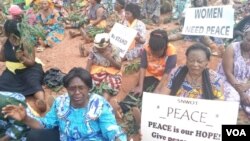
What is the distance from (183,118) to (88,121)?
0.86 meters

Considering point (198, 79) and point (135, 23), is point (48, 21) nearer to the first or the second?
point (135, 23)

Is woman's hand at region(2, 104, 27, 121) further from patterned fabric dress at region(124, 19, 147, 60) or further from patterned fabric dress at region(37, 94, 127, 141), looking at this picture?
patterned fabric dress at region(124, 19, 147, 60)

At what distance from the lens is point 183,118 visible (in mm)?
3648

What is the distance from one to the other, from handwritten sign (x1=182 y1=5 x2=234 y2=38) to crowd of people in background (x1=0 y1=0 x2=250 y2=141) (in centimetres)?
20

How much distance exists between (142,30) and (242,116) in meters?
2.51

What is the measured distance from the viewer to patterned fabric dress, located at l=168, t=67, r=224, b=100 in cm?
408

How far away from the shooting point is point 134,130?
15.3 feet

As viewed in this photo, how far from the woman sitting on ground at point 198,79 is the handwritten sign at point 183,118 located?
52 centimetres

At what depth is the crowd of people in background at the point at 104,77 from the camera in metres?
3.37

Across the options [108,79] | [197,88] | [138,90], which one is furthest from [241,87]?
[108,79]

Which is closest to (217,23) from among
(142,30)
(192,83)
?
(192,83)

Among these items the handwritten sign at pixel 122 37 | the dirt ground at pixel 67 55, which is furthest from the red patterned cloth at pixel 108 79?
the dirt ground at pixel 67 55

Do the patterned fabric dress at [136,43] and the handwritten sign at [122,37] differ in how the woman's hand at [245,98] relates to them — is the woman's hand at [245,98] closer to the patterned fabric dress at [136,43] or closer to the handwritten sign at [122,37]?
the handwritten sign at [122,37]

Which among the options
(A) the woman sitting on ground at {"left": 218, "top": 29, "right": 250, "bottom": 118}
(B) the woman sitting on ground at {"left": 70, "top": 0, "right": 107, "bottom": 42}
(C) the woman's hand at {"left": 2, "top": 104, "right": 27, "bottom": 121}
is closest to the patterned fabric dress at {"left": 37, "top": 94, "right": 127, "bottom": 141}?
(C) the woman's hand at {"left": 2, "top": 104, "right": 27, "bottom": 121}
